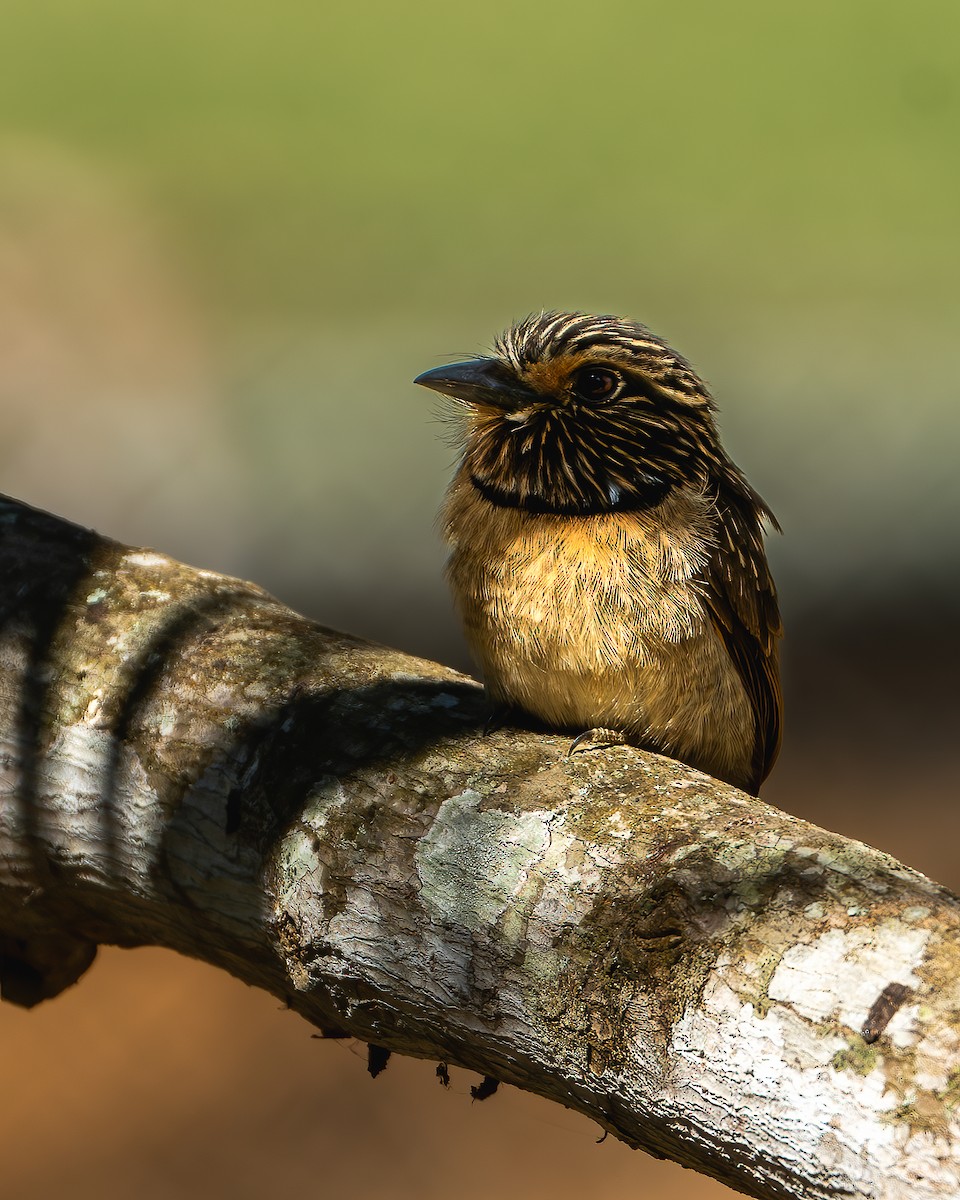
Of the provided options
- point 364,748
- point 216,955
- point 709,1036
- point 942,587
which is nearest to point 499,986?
Result: point 709,1036

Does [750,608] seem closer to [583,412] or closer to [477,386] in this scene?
[583,412]

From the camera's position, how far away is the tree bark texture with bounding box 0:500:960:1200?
1.74m

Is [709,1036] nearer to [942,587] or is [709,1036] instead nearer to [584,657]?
[584,657]

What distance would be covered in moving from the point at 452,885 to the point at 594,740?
0.58 meters

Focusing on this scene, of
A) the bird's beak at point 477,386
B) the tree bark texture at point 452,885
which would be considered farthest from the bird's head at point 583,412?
the tree bark texture at point 452,885

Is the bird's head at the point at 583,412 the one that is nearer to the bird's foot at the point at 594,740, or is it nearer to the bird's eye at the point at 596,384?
the bird's eye at the point at 596,384

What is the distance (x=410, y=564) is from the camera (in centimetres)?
654

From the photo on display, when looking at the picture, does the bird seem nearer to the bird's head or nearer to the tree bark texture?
the bird's head

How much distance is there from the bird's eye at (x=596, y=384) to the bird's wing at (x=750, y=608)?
1.14 feet

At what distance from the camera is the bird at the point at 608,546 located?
2.87 meters

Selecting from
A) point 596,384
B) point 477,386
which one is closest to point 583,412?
point 596,384

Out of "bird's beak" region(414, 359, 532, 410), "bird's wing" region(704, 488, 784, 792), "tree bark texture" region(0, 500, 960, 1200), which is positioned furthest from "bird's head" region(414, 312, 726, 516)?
"tree bark texture" region(0, 500, 960, 1200)

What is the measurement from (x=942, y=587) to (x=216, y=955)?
4.88 metres

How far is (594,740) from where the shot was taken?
2.66 meters
